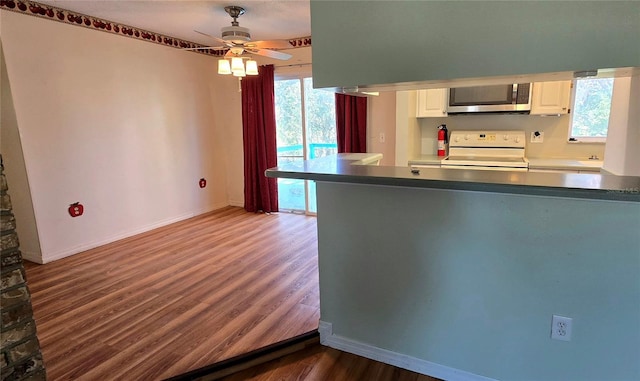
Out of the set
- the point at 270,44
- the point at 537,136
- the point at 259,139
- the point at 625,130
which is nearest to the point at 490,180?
the point at 625,130

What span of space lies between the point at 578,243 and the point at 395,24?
124cm

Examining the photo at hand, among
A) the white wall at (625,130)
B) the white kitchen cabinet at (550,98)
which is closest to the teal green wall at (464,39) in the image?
the white wall at (625,130)

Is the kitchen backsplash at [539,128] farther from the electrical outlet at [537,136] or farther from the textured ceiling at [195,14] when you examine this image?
the textured ceiling at [195,14]

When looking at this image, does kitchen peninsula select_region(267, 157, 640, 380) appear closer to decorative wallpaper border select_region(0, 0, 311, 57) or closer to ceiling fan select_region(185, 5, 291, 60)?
ceiling fan select_region(185, 5, 291, 60)

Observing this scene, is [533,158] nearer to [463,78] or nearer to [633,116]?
[633,116]

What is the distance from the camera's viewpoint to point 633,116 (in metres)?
1.98

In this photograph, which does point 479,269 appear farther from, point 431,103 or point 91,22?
point 91,22

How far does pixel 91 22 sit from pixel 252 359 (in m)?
3.91

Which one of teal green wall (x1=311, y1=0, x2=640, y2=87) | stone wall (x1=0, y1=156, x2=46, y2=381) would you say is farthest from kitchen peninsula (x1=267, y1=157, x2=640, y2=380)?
stone wall (x1=0, y1=156, x2=46, y2=381)

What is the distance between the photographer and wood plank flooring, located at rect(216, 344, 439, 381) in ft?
6.18

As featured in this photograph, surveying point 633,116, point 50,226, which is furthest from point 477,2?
point 50,226

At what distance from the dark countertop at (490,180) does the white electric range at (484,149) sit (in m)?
2.05

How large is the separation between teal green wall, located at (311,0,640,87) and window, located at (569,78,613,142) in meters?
2.88

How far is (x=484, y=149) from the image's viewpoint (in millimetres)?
3928
